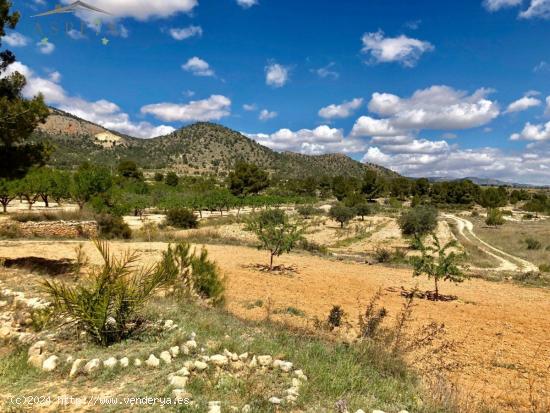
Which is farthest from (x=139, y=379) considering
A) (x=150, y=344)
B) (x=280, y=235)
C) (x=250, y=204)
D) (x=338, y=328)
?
(x=250, y=204)

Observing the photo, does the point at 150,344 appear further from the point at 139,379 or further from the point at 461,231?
the point at 461,231

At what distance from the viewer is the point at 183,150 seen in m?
152

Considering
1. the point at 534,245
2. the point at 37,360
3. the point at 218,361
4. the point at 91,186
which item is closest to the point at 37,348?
Answer: the point at 37,360

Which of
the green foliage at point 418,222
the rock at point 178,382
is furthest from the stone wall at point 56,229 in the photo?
the green foliage at point 418,222

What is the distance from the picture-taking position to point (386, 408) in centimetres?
436

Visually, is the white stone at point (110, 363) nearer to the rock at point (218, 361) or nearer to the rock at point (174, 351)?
the rock at point (174, 351)

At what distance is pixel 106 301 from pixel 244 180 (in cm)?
7608

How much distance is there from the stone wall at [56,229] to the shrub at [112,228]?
18.5 inches

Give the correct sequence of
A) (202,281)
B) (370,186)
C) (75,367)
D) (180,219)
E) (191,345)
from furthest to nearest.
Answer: (370,186) < (180,219) < (202,281) < (191,345) < (75,367)

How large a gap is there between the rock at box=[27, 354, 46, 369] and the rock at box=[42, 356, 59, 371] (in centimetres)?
9

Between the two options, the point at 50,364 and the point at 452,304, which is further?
the point at 452,304

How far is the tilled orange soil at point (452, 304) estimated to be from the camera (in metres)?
7.10

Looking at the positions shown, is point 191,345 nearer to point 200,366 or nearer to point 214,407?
point 200,366

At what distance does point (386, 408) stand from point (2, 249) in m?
17.3
